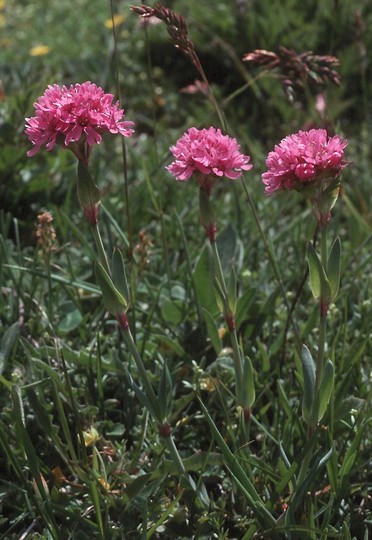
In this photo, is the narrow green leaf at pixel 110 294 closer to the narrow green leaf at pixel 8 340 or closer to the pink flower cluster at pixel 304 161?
the pink flower cluster at pixel 304 161

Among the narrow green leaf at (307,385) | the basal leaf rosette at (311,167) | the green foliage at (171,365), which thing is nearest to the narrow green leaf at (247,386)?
the green foliage at (171,365)

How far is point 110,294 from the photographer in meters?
1.56

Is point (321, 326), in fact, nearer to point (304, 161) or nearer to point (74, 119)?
point (304, 161)

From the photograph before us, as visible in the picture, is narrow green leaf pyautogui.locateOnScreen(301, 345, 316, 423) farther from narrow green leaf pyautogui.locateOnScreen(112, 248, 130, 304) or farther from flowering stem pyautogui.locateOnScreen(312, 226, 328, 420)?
narrow green leaf pyautogui.locateOnScreen(112, 248, 130, 304)

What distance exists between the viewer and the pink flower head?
1509 mm

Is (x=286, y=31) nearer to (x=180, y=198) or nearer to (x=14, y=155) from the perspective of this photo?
(x=180, y=198)

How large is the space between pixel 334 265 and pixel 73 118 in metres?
0.56

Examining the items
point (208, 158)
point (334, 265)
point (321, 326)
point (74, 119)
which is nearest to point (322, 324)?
point (321, 326)

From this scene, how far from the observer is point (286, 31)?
4.30 meters

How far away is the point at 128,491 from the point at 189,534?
0.16 meters

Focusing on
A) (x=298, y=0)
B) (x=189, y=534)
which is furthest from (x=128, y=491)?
(x=298, y=0)

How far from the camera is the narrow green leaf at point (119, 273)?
1.59m

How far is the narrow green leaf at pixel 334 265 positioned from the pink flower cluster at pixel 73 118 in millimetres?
446

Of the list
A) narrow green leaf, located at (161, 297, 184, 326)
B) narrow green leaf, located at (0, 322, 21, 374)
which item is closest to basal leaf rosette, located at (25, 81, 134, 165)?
narrow green leaf, located at (0, 322, 21, 374)
